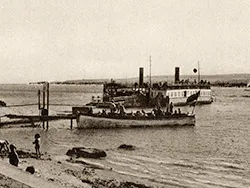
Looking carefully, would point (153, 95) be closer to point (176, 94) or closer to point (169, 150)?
point (176, 94)

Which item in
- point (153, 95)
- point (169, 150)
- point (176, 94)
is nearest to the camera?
point (169, 150)

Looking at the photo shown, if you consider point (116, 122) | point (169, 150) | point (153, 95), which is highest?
point (153, 95)

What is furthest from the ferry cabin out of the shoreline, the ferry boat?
the shoreline

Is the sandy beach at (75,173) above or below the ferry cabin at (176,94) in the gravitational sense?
below

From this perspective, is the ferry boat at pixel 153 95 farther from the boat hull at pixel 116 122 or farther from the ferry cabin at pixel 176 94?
the boat hull at pixel 116 122

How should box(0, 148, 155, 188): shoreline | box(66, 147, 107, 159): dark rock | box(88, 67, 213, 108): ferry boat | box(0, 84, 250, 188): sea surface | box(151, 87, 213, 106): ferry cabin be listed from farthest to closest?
1. box(151, 87, 213, 106): ferry cabin
2. box(88, 67, 213, 108): ferry boat
3. box(66, 147, 107, 159): dark rock
4. box(0, 84, 250, 188): sea surface
5. box(0, 148, 155, 188): shoreline

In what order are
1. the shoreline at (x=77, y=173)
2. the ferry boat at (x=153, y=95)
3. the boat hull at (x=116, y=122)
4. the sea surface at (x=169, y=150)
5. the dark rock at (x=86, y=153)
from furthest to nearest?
the ferry boat at (x=153, y=95) < the boat hull at (x=116, y=122) < the dark rock at (x=86, y=153) < the sea surface at (x=169, y=150) < the shoreline at (x=77, y=173)

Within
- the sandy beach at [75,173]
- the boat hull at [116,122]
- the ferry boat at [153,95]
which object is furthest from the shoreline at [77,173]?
the ferry boat at [153,95]

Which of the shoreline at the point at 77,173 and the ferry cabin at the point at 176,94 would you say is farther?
the ferry cabin at the point at 176,94

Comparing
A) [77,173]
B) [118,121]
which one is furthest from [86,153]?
[118,121]

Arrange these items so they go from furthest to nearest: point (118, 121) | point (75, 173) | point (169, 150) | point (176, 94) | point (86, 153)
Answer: point (176, 94) < point (118, 121) < point (169, 150) < point (86, 153) < point (75, 173)

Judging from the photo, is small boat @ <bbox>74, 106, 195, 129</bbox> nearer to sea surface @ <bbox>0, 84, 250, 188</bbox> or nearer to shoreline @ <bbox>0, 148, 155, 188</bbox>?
sea surface @ <bbox>0, 84, 250, 188</bbox>
